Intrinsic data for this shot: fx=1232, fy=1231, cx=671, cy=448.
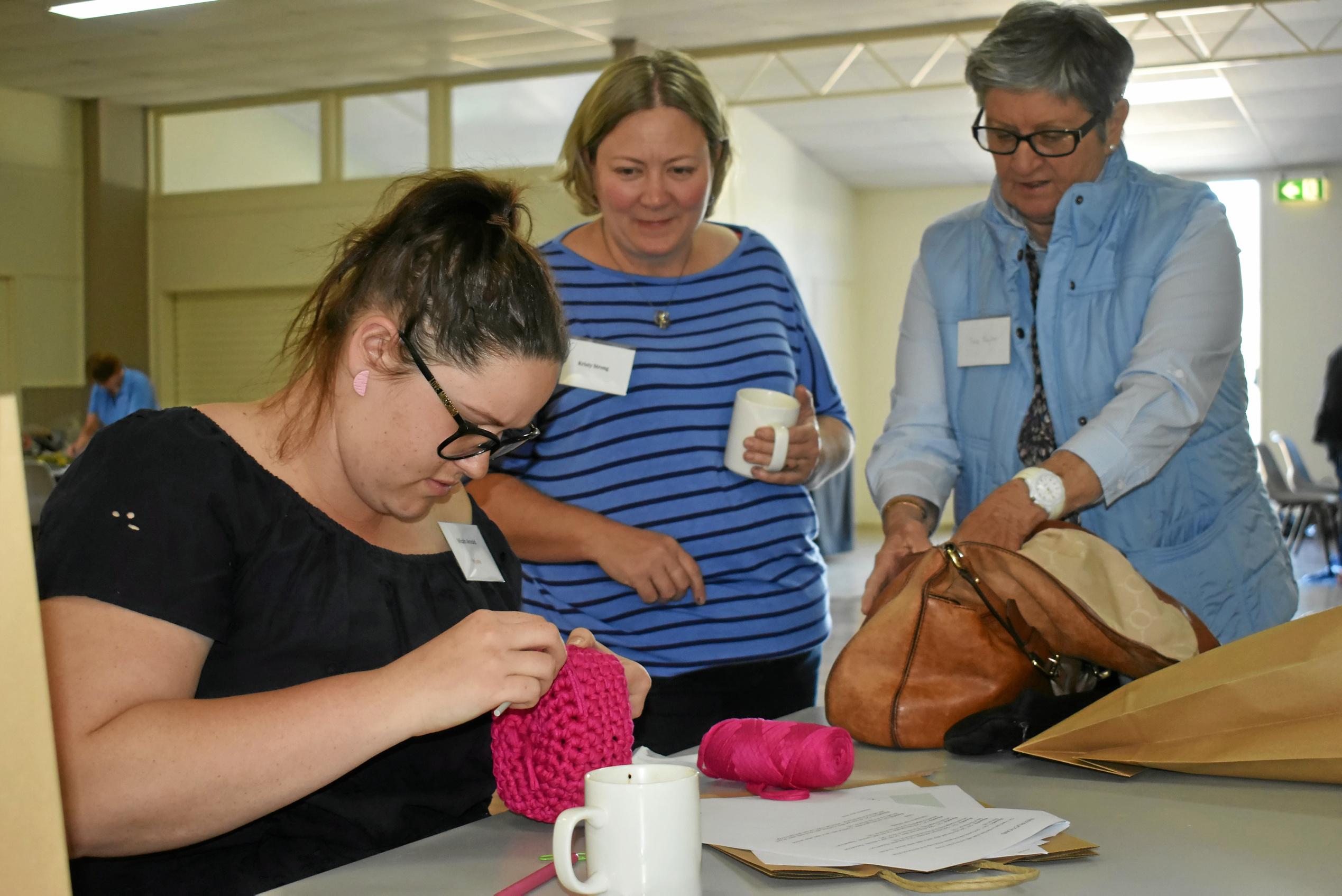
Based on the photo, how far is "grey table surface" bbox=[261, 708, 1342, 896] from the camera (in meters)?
0.95

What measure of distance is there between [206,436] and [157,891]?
0.41 metres

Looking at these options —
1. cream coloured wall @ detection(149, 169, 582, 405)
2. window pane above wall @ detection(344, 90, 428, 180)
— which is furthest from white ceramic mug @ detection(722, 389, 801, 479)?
cream coloured wall @ detection(149, 169, 582, 405)

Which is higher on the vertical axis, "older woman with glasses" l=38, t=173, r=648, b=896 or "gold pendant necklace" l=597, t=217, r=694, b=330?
"gold pendant necklace" l=597, t=217, r=694, b=330

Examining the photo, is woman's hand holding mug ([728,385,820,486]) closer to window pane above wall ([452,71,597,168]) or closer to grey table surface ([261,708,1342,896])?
grey table surface ([261,708,1342,896])

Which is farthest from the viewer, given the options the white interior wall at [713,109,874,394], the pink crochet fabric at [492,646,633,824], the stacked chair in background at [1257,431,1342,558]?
the white interior wall at [713,109,874,394]

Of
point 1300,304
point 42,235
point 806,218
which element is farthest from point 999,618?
point 1300,304

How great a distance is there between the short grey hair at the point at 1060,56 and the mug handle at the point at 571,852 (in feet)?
4.13

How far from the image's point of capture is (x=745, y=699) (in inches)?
73.4

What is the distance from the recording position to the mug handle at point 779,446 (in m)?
1.79

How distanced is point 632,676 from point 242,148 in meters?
10.1

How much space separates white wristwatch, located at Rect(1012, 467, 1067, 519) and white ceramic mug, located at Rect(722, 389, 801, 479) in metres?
0.36

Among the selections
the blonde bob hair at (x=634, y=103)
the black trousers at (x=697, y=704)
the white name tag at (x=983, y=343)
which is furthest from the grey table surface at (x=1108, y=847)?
the blonde bob hair at (x=634, y=103)

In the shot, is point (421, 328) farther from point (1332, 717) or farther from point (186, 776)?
point (1332, 717)

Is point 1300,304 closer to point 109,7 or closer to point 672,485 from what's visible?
point 109,7
